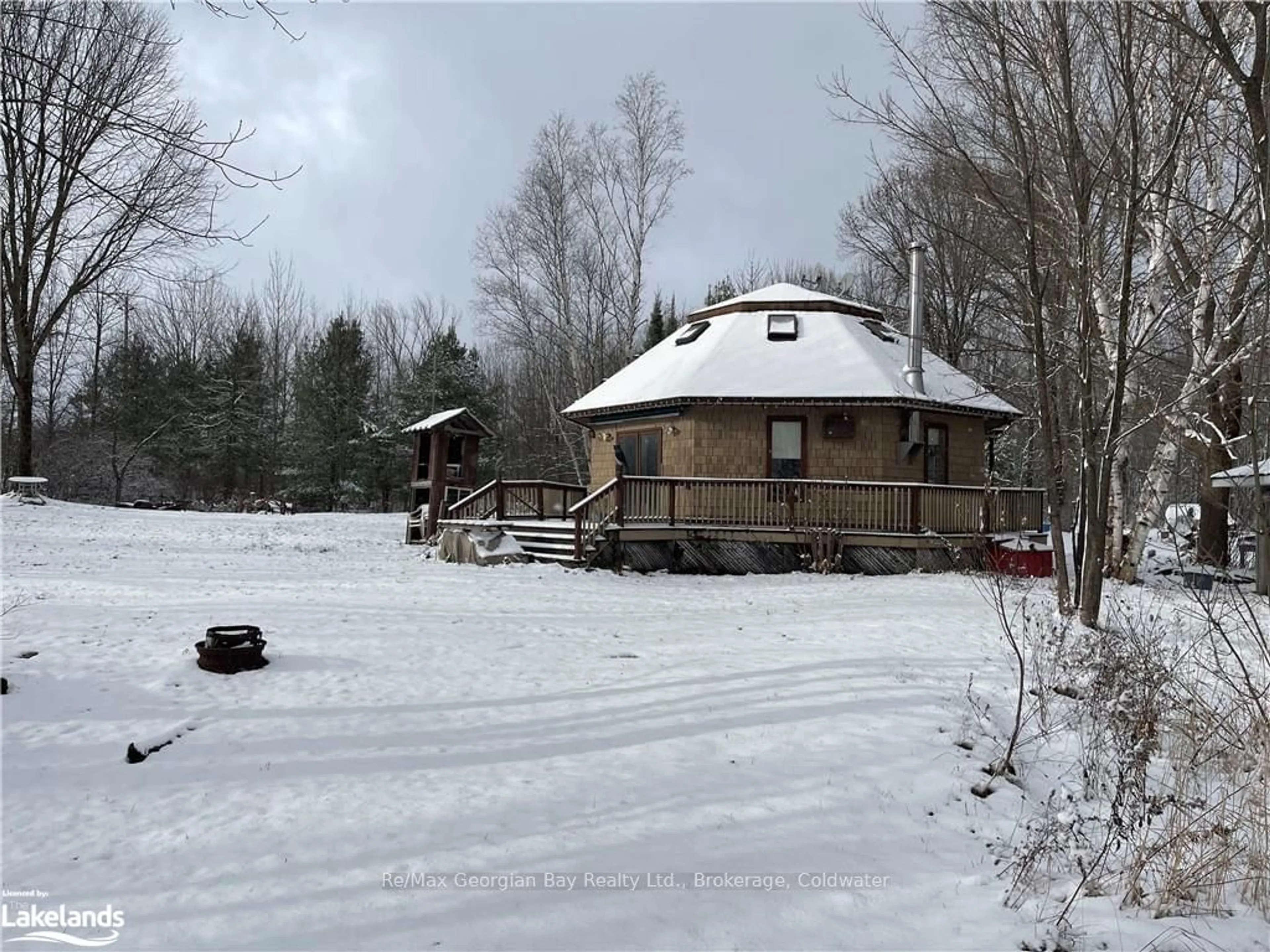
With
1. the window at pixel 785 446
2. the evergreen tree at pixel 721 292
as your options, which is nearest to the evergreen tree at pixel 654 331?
the evergreen tree at pixel 721 292

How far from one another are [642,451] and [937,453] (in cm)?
633

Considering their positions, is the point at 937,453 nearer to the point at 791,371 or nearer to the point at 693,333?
the point at 791,371

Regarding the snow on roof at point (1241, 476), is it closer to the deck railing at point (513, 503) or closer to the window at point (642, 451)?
the window at point (642, 451)

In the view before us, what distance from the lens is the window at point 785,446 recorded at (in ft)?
49.0

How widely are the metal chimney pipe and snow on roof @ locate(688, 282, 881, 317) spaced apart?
162 centimetres

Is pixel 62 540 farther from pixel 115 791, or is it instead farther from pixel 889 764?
pixel 889 764

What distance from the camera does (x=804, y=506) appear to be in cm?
1400

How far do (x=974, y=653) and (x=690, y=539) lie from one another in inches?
292

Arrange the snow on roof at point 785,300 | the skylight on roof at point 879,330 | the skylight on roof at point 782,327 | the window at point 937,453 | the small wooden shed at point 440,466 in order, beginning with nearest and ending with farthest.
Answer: the window at point 937,453 → the skylight on roof at point 782,327 → the small wooden shed at point 440,466 → the skylight on roof at point 879,330 → the snow on roof at point 785,300

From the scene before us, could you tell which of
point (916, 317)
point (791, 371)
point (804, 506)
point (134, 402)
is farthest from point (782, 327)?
point (134, 402)

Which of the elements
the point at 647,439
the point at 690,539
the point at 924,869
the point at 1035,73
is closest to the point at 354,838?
the point at 924,869

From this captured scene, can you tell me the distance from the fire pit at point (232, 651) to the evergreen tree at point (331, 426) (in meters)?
28.8

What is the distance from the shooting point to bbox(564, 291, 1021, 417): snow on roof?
47.7 ft

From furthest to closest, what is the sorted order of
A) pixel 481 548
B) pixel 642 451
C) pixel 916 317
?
pixel 642 451
pixel 916 317
pixel 481 548
